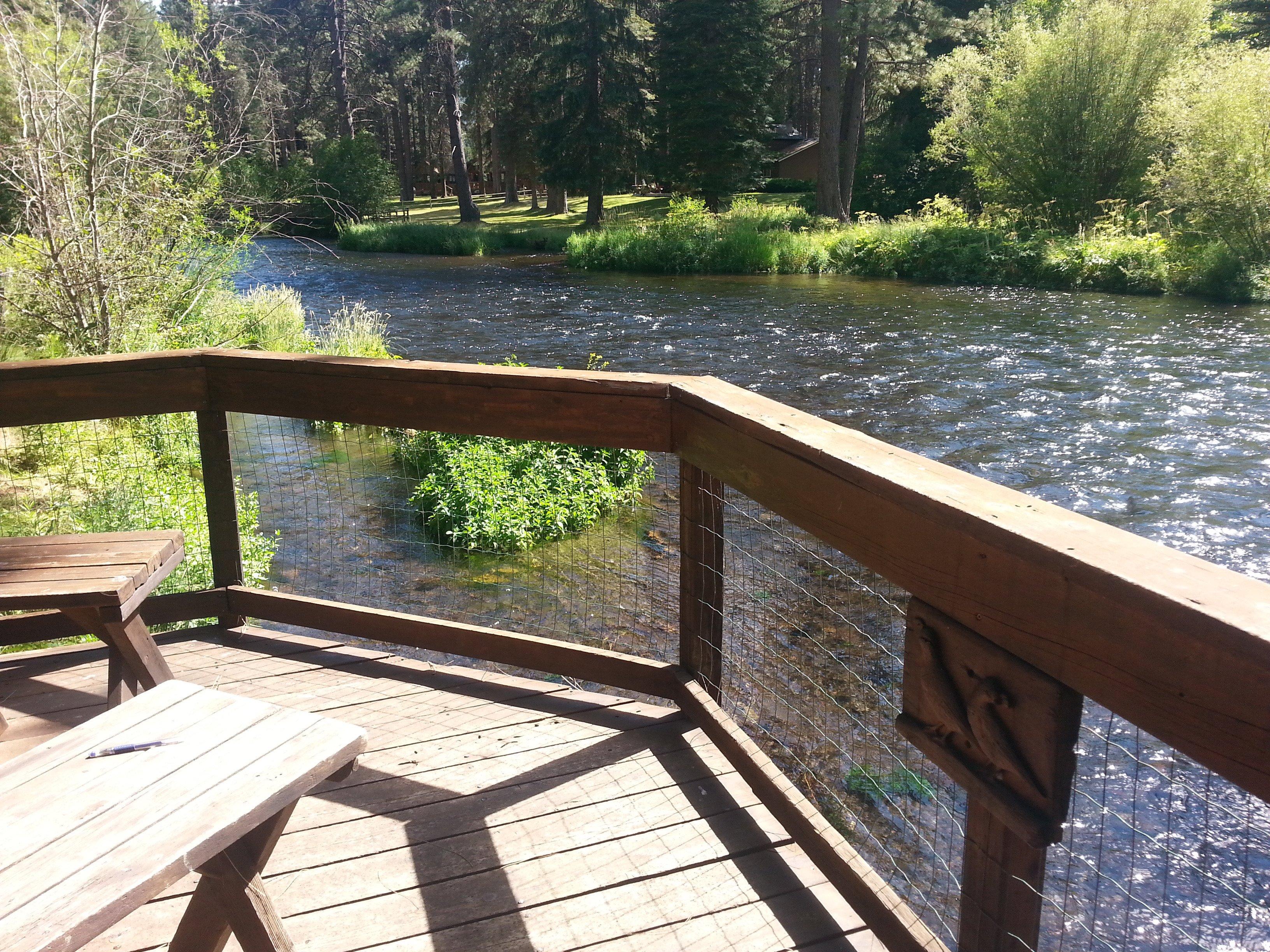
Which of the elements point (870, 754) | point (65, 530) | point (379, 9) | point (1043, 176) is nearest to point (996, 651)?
point (870, 754)

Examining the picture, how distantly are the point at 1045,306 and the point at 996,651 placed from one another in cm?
1837

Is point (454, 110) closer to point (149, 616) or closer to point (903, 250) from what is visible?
point (903, 250)

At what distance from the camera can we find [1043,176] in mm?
25141

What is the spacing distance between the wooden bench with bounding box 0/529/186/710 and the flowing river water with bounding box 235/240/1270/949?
1.85 meters

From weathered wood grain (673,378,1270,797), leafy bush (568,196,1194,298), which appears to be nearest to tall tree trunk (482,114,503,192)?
leafy bush (568,196,1194,298)

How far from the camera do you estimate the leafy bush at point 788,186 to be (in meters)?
43.9

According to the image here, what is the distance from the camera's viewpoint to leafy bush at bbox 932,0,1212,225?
24.0 meters

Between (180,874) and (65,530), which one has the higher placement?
(180,874)

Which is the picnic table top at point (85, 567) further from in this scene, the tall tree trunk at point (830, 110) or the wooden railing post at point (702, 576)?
the tall tree trunk at point (830, 110)

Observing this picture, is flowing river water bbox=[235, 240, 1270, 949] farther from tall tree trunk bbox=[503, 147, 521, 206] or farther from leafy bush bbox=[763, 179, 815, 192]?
leafy bush bbox=[763, 179, 815, 192]

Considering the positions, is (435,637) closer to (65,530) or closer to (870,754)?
(870,754)

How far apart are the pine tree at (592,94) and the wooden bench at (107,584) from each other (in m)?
31.7

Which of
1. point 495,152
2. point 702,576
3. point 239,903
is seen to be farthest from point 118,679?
point 495,152

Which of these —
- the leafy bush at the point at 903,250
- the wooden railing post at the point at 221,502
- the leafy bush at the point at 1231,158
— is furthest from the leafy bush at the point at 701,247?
the wooden railing post at the point at 221,502
